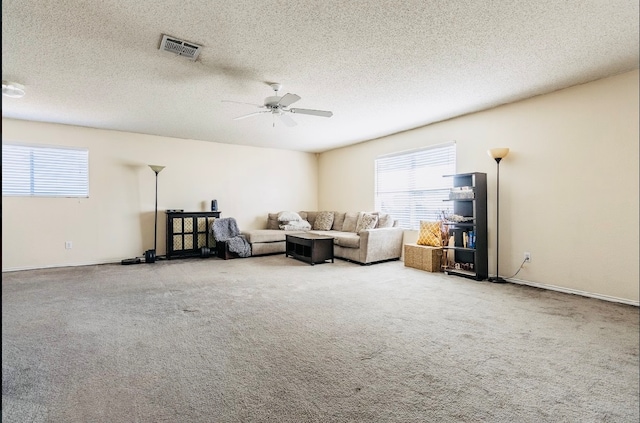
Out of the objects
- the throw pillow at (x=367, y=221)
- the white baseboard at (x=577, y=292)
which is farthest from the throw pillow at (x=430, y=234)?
the white baseboard at (x=577, y=292)

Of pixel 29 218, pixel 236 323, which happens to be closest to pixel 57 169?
pixel 29 218

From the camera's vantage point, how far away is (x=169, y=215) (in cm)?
613

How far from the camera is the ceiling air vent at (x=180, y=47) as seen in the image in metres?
2.88

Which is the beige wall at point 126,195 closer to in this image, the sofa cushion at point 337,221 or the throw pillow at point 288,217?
the throw pillow at point 288,217

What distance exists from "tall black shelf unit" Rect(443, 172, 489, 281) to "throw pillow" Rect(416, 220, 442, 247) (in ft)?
0.57

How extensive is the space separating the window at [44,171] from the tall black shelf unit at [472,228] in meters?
5.93

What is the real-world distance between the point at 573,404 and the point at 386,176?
16.2 ft

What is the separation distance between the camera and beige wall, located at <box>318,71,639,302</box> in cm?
351

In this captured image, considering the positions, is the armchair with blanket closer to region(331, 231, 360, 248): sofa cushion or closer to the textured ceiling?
region(331, 231, 360, 248): sofa cushion

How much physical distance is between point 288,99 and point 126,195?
4077mm

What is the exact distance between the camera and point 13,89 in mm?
3812

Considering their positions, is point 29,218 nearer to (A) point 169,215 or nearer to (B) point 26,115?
(B) point 26,115

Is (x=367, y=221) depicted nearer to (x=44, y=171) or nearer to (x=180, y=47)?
(x=180, y=47)

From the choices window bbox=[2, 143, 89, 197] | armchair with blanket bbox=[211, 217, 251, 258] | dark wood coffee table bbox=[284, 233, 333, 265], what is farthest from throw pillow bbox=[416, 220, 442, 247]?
window bbox=[2, 143, 89, 197]
